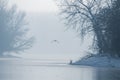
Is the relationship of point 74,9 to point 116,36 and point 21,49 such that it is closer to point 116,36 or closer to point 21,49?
point 116,36

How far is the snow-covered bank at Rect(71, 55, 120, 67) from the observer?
157 ft

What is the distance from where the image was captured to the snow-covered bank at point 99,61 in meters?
48.0

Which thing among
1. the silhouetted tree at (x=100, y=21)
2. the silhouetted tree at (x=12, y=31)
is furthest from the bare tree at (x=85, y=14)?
the silhouetted tree at (x=12, y=31)

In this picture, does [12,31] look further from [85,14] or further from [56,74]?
[56,74]

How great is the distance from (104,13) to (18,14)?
Result: 39869mm

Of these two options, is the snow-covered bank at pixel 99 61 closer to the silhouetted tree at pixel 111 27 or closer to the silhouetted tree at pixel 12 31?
the silhouetted tree at pixel 111 27

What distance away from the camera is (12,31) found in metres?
88.1

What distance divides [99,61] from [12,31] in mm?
39880

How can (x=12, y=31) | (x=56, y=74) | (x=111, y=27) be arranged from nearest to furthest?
1. (x=56, y=74)
2. (x=111, y=27)
3. (x=12, y=31)

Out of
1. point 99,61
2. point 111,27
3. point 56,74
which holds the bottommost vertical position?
point 56,74

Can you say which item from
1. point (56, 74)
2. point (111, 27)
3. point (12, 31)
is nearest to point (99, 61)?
point (111, 27)

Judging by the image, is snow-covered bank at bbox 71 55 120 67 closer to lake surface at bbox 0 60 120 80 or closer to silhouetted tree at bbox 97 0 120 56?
silhouetted tree at bbox 97 0 120 56

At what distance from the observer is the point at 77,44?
138 m

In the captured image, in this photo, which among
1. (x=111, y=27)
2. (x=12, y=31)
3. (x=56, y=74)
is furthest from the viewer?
(x=12, y=31)
